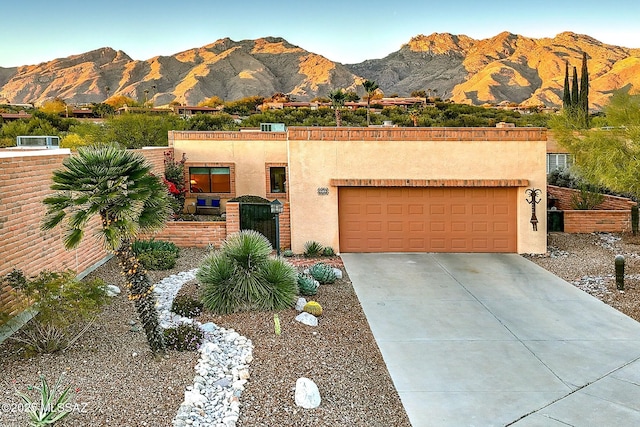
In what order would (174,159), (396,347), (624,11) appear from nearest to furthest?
(396,347) < (174,159) < (624,11)

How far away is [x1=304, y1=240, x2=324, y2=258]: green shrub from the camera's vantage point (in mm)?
16672

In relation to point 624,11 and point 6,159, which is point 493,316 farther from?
point 624,11

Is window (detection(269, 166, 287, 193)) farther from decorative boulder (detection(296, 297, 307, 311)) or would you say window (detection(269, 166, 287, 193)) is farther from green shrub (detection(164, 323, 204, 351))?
green shrub (detection(164, 323, 204, 351))

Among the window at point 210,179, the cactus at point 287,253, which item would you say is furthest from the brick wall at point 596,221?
the window at point 210,179

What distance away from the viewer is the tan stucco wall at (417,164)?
16.9 meters

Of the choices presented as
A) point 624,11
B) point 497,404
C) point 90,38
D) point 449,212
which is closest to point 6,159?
point 497,404

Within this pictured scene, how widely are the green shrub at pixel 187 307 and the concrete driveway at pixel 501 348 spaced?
3269 mm

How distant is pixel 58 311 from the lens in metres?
7.98

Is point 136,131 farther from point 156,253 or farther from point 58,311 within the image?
point 58,311

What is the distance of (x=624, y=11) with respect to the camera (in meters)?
60.7

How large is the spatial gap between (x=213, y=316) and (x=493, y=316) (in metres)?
5.39

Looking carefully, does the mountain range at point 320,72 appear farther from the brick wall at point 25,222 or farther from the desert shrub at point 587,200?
the brick wall at point 25,222

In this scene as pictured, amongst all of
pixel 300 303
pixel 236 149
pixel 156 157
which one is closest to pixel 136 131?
pixel 236 149

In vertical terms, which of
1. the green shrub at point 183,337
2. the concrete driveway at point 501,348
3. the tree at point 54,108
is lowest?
the concrete driveway at point 501,348
